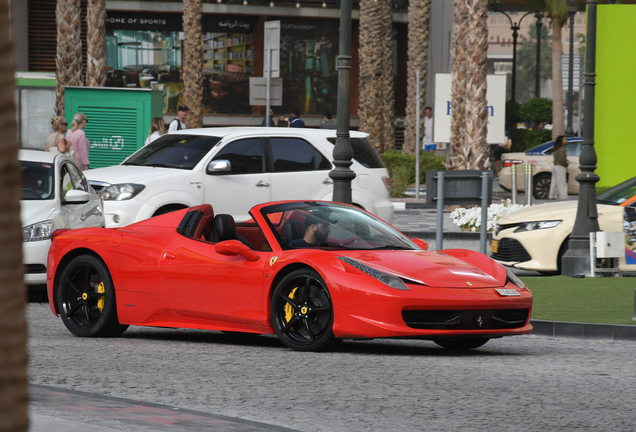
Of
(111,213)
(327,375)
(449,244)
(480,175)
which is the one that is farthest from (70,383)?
(449,244)

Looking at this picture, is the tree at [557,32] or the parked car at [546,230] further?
the tree at [557,32]

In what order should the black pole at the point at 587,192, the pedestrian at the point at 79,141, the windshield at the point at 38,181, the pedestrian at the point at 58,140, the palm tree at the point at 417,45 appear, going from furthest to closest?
the palm tree at the point at 417,45
the pedestrian at the point at 79,141
the pedestrian at the point at 58,140
the black pole at the point at 587,192
the windshield at the point at 38,181

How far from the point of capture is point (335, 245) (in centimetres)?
913

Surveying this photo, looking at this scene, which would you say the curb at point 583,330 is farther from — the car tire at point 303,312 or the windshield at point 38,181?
the windshield at point 38,181

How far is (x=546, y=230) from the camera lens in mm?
14578

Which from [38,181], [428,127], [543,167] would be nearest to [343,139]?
[38,181]

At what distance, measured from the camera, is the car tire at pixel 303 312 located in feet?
27.8

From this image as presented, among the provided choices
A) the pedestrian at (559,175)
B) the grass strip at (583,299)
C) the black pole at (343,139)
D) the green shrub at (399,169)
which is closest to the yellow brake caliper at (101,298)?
the grass strip at (583,299)

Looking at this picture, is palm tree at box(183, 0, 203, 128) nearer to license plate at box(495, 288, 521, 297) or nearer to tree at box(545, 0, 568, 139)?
tree at box(545, 0, 568, 139)

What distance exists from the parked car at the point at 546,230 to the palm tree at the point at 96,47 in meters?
16.6

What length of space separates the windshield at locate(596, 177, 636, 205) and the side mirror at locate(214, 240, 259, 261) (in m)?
7.19

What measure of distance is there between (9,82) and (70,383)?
207 inches

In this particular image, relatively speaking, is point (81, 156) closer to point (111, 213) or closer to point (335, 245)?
point (111, 213)

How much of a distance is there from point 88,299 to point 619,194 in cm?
799
